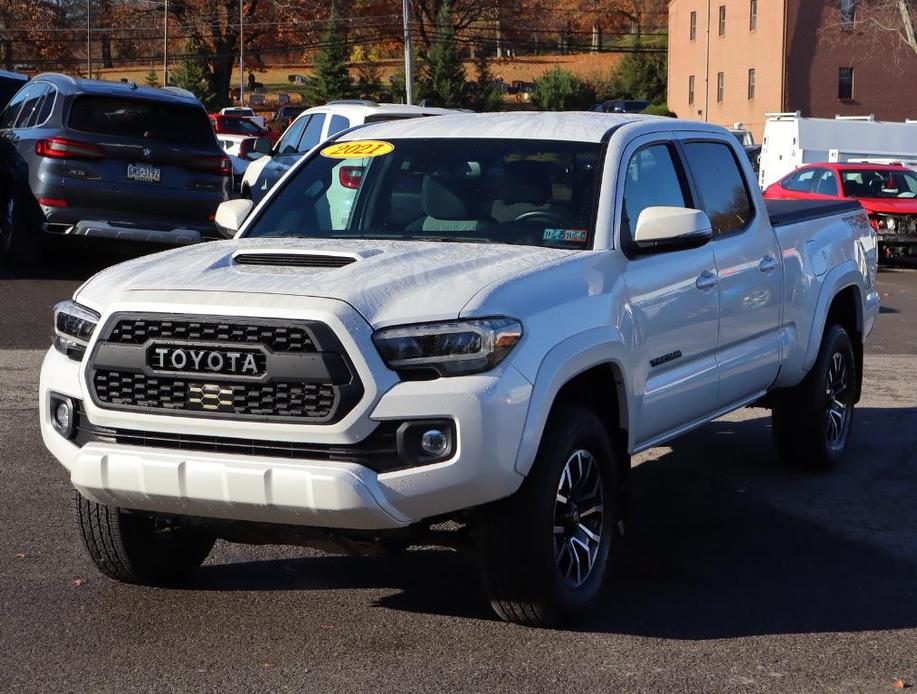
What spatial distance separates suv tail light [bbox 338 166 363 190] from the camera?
21.1 ft

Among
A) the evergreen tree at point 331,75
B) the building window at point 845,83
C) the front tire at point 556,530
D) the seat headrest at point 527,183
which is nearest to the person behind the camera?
the front tire at point 556,530

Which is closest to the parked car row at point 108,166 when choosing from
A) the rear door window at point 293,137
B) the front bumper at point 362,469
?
the rear door window at point 293,137

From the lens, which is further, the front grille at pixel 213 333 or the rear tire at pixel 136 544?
the rear tire at pixel 136 544

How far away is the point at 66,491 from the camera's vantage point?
7207 mm

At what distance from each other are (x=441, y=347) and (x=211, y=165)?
10680mm

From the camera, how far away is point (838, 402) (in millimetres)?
8266

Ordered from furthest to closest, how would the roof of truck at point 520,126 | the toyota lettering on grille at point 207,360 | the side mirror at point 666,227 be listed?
the roof of truck at point 520,126 < the side mirror at point 666,227 < the toyota lettering on grille at point 207,360

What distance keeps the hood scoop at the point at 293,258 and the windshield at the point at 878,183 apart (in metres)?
18.3

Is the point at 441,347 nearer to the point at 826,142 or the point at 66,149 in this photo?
the point at 66,149

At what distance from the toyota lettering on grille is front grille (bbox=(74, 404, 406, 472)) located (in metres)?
0.22

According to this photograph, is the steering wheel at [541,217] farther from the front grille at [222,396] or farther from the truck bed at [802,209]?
the truck bed at [802,209]

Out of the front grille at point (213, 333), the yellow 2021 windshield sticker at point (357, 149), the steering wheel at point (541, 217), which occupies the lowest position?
the front grille at point (213, 333)

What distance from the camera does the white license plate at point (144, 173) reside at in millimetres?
14322

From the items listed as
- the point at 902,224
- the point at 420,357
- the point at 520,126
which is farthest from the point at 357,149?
the point at 902,224
